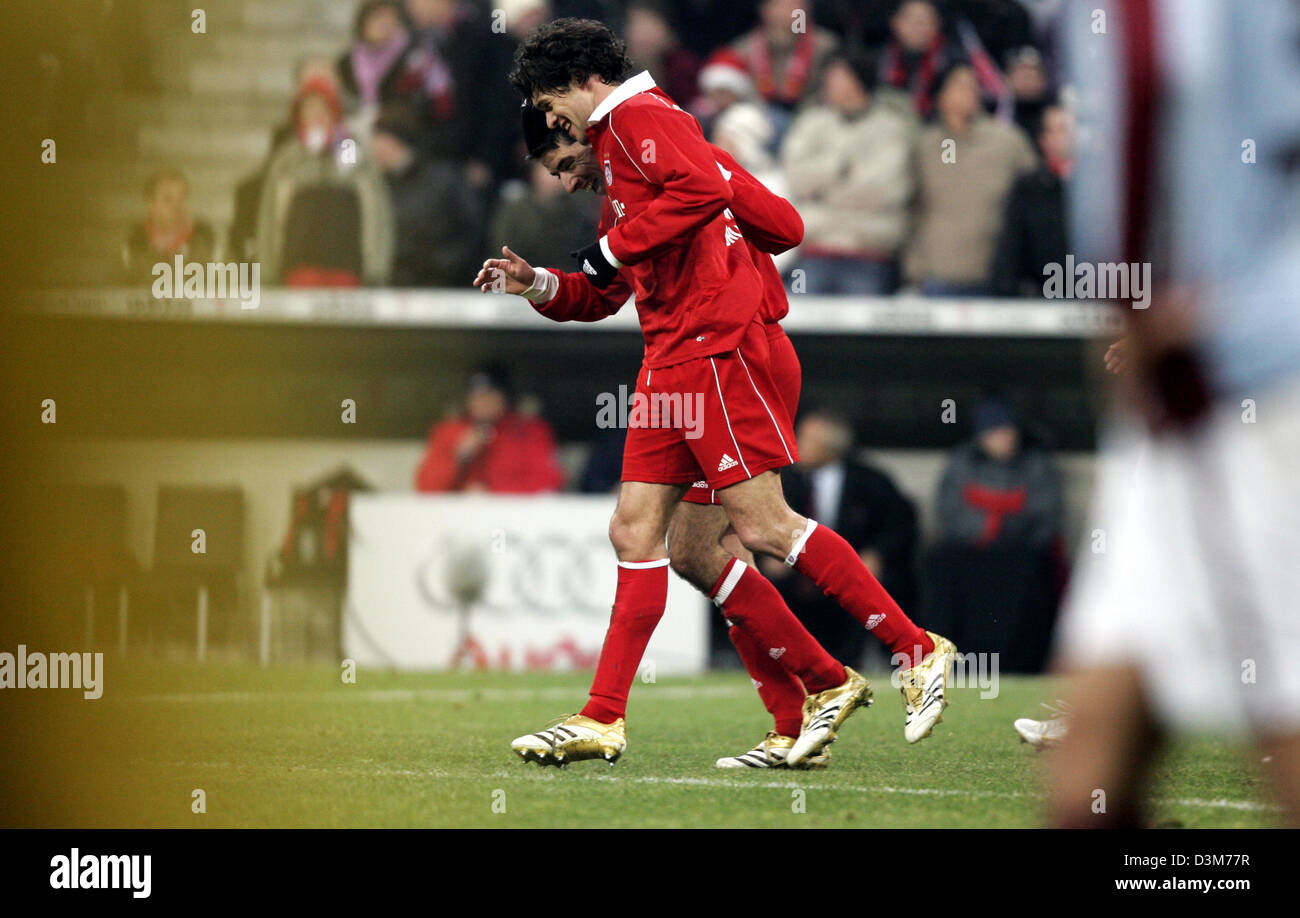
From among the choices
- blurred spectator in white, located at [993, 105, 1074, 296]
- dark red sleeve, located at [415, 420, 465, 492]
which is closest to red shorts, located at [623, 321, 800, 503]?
dark red sleeve, located at [415, 420, 465, 492]

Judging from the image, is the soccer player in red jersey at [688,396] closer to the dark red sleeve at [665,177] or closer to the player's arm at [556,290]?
the dark red sleeve at [665,177]

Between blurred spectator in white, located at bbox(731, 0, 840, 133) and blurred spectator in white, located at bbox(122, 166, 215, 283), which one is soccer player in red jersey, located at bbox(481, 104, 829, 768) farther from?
blurred spectator in white, located at bbox(731, 0, 840, 133)

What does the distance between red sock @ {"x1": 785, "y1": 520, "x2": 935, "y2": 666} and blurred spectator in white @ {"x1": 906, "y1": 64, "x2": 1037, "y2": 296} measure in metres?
6.37

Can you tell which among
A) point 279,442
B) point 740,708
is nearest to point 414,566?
point 279,442

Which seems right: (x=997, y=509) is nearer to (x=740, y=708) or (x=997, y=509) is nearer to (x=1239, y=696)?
(x=740, y=708)

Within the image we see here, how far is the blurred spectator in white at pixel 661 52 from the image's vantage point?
1139 cm

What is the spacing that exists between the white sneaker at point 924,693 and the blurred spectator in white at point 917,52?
6946mm

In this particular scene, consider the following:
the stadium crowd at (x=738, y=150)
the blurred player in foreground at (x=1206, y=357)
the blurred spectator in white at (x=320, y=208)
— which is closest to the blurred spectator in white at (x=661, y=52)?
the stadium crowd at (x=738, y=150)

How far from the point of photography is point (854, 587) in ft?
15.8

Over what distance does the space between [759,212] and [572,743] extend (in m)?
1.73

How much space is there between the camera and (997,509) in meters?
10.3

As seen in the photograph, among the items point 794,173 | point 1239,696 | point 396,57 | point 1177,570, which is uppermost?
point 396,57
